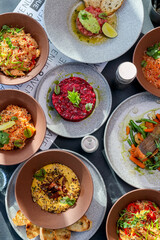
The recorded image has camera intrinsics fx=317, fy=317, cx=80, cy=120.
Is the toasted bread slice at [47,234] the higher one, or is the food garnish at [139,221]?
the food garnish at [139,221]

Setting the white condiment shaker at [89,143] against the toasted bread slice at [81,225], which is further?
the white condiment shaker at [89,143]

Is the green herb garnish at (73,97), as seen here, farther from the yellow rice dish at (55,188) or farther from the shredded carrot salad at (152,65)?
the shredded carrot salad at (152,65)

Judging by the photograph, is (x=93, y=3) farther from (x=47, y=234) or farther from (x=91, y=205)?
(x=47, y=234)

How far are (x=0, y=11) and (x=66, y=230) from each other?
99.1 inches

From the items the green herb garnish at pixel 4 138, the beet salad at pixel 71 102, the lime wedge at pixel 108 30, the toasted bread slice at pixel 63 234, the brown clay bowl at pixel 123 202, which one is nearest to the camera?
the green herb garnish at pixel 4 138

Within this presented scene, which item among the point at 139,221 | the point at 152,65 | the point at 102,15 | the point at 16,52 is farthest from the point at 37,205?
the point at 102,15

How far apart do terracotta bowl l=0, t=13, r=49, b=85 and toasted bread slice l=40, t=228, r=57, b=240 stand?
1547 mm

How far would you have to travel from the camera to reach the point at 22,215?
3.30m

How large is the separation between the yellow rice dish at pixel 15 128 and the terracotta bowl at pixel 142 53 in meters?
1.28

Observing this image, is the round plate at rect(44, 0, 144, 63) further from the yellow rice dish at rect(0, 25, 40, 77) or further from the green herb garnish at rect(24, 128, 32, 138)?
the green herb garnish at rect(24, 128, 32, 138)

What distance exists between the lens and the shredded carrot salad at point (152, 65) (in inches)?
136

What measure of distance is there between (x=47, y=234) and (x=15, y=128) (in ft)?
3.75

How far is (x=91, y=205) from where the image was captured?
3.42m

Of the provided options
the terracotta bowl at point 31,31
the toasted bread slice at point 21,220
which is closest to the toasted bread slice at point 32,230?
the toasted bread slice at point 21,220
